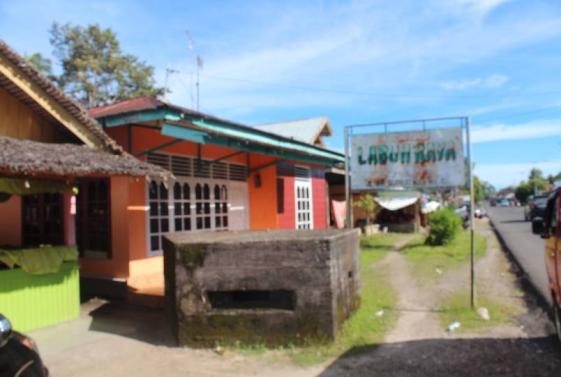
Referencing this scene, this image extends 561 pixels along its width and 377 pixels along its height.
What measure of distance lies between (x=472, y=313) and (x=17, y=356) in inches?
245

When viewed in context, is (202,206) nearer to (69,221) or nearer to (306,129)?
(69,221)

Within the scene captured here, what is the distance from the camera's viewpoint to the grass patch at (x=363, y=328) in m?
5.66

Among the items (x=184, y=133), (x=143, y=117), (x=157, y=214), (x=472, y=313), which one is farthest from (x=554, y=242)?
(x=157, y=214)

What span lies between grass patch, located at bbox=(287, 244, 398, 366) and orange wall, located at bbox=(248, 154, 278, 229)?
168 inches

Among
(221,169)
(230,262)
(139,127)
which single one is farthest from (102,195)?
(230,262)

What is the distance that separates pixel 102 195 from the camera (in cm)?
938

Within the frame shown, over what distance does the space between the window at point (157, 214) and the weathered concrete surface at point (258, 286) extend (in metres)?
3.78

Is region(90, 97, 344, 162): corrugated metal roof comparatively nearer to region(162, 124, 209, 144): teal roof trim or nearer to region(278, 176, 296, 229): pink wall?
region(162, 124, 209, 144): teal roof trim

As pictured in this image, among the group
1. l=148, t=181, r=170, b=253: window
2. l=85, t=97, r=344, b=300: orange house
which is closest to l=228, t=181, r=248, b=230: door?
l=85, t=97, r=344, b=300: orange house

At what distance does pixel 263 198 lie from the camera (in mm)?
13688

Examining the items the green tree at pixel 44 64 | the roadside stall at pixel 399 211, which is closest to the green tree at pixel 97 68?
the green tree at pixel 44 64

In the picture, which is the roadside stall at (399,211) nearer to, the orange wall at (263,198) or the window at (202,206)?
the orange wall at (263,198)

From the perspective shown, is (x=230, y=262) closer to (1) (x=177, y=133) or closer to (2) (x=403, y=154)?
(1) (x=177, y=133)

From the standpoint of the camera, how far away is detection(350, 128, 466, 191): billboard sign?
27.0ft
